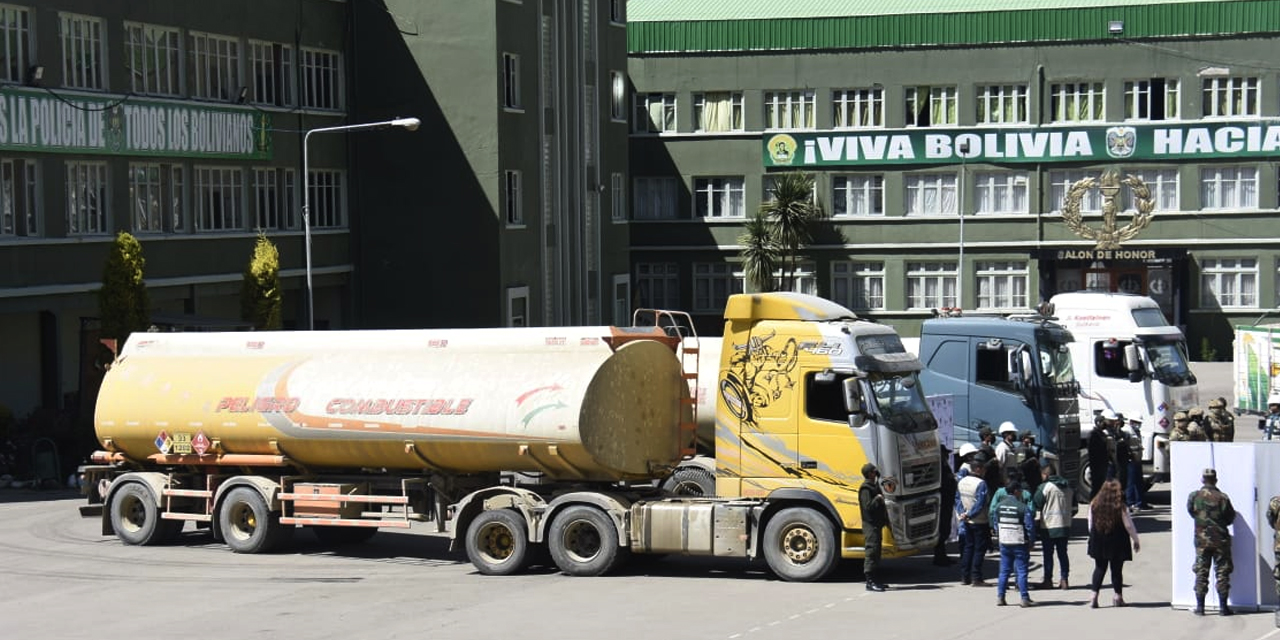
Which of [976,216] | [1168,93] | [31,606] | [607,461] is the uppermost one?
[1168,93]

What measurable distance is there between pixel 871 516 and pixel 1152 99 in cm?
4630

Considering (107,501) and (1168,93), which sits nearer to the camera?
(107,501)

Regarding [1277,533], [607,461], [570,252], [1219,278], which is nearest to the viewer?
[1277,533]

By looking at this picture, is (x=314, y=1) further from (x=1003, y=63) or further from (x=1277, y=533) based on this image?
(x=1277, y=533)

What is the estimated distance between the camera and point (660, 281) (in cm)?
7081

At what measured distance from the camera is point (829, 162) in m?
68.2

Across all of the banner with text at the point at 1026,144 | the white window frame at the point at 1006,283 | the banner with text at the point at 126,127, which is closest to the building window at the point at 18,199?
the banner with text at the point at 126,127

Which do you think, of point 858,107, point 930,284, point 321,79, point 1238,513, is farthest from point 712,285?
point 1238,513

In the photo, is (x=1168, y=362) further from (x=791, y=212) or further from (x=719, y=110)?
(x=719, y=110)

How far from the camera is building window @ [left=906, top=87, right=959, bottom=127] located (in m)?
67.0

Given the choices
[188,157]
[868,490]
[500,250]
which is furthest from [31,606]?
[500,250]

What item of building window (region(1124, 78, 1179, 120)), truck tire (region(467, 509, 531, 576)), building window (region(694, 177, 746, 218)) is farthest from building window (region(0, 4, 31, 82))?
building window (region(1124, 78, 1179, 120))

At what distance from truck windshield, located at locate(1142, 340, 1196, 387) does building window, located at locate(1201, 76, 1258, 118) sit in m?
Answer: 32.2

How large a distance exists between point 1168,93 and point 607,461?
45.9 metres
